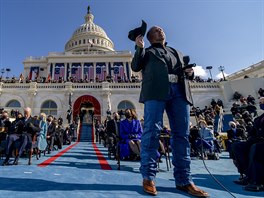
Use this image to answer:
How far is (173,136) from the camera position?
8.35 feet

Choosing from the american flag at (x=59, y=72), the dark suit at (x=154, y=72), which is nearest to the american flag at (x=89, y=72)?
the american flag at (x=59, y=72)

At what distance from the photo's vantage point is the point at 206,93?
1062 inches

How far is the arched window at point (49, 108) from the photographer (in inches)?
992

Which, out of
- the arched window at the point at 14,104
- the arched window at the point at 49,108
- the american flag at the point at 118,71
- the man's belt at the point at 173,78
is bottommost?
the man's belt at the point at 173,78

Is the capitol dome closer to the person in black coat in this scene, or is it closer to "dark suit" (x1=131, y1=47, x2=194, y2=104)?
"dark suit" (x1=131, y1=47, x2=194, y2=104)

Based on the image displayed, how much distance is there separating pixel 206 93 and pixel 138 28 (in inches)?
1055

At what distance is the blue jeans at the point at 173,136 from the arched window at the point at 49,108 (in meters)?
25.2

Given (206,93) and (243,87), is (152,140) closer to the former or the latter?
(206,93)

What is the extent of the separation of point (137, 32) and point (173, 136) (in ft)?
4.87

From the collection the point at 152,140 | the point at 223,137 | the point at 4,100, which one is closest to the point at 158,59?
the point at 152,140

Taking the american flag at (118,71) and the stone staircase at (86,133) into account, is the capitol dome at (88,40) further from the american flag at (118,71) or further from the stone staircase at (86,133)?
the stone staircase at (86,133)

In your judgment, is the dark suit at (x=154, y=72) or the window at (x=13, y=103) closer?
the dark suit at (x=154, y=72)

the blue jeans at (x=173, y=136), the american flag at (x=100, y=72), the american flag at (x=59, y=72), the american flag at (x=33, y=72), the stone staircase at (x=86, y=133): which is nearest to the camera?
the blue jeans at (x=173, y=136)

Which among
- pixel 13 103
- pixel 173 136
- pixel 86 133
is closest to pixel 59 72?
pixel 13 103
